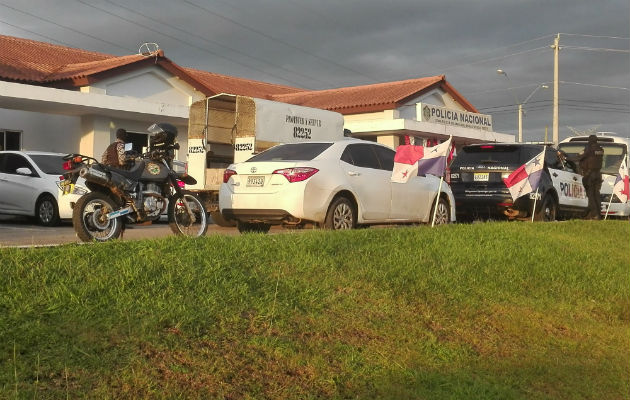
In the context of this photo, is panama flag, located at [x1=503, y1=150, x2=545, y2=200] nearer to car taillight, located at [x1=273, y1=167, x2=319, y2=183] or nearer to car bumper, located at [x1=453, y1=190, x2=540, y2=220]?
car bumper, located at [x1=453, y1=190, x2=540, y2=220]

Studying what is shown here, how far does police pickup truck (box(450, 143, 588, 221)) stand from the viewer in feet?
47.5

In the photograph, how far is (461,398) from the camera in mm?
5078

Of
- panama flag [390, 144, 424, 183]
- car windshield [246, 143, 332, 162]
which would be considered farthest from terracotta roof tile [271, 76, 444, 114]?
car windshield [246, 143, 332, 162]

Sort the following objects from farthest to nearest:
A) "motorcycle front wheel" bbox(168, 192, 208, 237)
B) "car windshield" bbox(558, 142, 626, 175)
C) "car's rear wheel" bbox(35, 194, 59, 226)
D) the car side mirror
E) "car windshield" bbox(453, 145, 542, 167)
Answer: "car windshield" bbox(558, 142, 626, 175)
the car side mirror
"car's rear wheel" bbox(35, 194, 59, 226)
"car windshield" bbox(453, 145, 542, 167)
"motorcycle front wheel" bbox(168, 192, 208, 237)

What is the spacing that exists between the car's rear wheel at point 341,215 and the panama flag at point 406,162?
944 mm

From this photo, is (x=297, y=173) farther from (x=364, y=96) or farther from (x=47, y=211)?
(x=364, y=96)

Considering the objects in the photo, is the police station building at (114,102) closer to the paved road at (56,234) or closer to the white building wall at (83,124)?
the white building wall at (83,124)

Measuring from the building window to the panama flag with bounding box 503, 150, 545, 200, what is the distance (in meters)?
16.3

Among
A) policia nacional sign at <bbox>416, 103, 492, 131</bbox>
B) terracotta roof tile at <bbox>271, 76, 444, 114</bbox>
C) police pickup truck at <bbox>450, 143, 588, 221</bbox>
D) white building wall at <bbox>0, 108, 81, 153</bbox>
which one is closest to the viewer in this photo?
police pickup truck at <bbox>450, 143, 588, 221</bbox>

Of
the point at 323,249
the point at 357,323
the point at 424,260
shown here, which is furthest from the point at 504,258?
the point at 357,323

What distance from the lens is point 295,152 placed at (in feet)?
36.3

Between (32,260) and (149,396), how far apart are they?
233 centimetres

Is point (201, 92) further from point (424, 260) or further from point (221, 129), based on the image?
point (424, 260)

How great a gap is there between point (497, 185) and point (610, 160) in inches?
373
